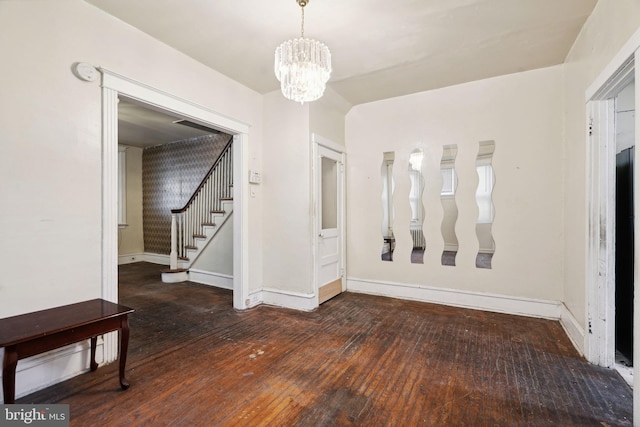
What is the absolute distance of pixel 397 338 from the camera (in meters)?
2.86

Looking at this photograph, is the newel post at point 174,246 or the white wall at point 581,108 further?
the newel post at point 174,246

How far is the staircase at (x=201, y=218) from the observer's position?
16.8ft

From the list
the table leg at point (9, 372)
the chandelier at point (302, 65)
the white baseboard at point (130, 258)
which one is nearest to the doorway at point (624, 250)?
the chandelier at point (302, 65)

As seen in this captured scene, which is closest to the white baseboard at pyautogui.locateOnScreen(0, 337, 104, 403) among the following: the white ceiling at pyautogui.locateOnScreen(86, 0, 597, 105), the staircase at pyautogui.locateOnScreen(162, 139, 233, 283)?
the white ceiling at pyautogui.locateOnScreen(86, 0, 597, 105)

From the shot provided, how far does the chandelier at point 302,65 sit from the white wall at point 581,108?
1.88 meters

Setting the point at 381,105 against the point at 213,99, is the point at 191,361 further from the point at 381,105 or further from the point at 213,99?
the point at 381,105

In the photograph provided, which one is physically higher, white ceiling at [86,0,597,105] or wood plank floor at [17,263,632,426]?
white ceiling at [86,0,597,105]

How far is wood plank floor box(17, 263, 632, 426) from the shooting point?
176 centimetres

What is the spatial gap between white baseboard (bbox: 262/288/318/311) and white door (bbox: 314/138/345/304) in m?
0.20

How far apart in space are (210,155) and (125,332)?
486cm

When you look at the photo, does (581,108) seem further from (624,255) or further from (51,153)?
(51,153)

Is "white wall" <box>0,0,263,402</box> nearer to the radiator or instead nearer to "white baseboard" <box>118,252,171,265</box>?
the radiator

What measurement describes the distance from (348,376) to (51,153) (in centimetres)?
269

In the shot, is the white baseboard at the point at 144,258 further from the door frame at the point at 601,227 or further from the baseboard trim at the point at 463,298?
the door frame at the point at 601,227
